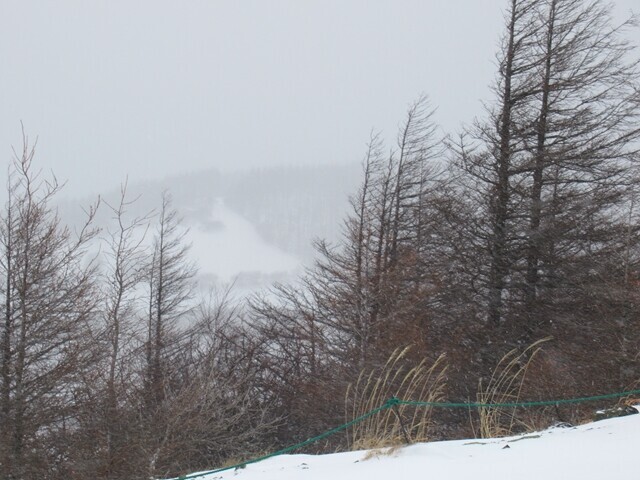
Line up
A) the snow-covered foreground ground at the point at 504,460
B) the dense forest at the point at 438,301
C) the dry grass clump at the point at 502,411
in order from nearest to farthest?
the snow-covered foreground ground at the point at 504,460, the dry grass clump at the point at 502,411, the dense forest at the point at 438,301

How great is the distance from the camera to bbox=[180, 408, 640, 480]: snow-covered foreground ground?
2824mm

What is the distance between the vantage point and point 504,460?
318cm

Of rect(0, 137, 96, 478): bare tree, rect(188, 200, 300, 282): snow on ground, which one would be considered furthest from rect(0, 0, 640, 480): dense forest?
rect(188, 200, 300, 282): snow on ground

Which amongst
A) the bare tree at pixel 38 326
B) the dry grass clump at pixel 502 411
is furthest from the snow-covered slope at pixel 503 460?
the bare tree at pixel 38 326

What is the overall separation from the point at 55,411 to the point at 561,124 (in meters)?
10.7

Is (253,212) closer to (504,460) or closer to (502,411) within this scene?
(502,411)

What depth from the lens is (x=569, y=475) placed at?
272 centimetres

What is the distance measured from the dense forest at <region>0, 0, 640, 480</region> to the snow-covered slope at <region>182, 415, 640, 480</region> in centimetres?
163

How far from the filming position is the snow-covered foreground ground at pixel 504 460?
2824 mm

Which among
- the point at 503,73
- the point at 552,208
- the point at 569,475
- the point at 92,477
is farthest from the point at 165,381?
the point at 569,475

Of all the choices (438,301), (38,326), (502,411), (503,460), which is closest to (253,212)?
(438,301)

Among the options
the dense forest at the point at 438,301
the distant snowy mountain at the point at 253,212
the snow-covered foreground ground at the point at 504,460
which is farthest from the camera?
the distant snowy mountain at the point at 253,212

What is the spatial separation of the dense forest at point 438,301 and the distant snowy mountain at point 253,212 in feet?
319

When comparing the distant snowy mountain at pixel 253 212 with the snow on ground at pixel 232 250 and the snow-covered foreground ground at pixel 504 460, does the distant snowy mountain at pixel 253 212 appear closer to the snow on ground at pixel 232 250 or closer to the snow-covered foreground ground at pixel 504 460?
the snow on ground at pixel 232 250
